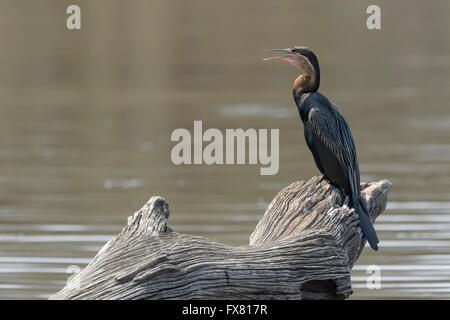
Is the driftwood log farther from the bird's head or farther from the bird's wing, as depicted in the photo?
the bird's head

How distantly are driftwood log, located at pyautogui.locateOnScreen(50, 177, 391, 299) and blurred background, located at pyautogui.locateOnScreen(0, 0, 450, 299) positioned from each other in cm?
206

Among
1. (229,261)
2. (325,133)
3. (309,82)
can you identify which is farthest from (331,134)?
(229,261)

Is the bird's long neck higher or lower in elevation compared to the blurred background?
higher

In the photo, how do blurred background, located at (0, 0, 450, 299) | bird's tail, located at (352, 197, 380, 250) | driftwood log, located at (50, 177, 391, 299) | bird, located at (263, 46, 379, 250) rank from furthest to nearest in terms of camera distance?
blurred background, located at (0, 0, 450, 299), bird, located at (263, 46, 379, 250), bird's tail, located at (352, 197, 380, 250), driftwood log, located at (50, 177, 391, 299)

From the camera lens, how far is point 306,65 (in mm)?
6648

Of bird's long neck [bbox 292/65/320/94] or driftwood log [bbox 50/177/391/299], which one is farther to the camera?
bird's long neck [bbox 292/65/320/94]

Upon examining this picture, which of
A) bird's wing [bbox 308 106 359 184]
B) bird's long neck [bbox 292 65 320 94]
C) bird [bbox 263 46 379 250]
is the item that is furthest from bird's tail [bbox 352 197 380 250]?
bird's long neck [bbox 292 65 320 94]

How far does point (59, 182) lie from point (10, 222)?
1.83 metres

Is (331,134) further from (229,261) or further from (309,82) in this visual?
(229,261)

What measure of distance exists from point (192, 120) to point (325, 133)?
10026 millimetres

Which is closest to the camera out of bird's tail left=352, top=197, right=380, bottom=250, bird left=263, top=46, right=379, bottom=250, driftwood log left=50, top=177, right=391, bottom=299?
driftwood log left=50, top=177, right=391, bottom=299

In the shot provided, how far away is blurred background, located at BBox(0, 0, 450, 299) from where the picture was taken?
9.95m

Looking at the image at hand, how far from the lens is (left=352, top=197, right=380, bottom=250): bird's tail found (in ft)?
20.9

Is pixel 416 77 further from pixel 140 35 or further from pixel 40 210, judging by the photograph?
pixel 40 210
